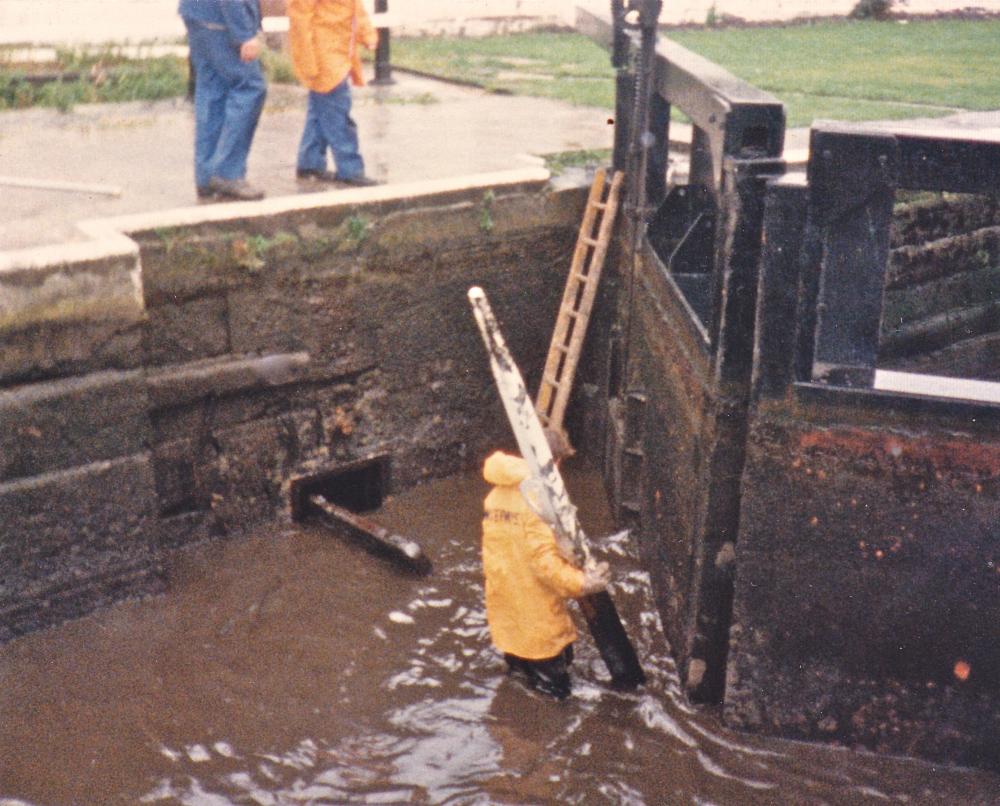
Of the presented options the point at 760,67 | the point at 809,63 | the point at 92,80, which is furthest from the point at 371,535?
the point at 809,63

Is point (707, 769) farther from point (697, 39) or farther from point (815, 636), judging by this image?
point (697, 39)

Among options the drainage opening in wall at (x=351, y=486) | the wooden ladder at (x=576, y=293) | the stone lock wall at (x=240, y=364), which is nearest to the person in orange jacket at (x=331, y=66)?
the stone lock wall at (x=240, y=364)

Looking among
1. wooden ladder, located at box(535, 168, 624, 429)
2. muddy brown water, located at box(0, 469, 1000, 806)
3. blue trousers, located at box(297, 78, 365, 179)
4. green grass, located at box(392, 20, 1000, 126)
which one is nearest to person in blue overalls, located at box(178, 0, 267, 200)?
blue trousers, located at box(297, 78, 365, 179)

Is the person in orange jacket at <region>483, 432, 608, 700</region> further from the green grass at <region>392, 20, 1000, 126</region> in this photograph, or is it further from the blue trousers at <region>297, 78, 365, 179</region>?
the green grass at <region>392, 20, 1000, 126</region>

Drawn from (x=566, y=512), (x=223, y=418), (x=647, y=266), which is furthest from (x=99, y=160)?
(x=566, y=512)

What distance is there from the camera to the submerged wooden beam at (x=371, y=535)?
22.4 feet

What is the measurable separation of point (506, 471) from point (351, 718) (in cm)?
141

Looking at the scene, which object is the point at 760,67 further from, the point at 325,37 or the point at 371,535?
the point at 371,535

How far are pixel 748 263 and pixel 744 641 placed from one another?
5.41 ft

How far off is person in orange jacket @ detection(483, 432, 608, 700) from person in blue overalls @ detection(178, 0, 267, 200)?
110 inches

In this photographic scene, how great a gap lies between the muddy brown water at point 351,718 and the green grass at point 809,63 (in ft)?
19.2

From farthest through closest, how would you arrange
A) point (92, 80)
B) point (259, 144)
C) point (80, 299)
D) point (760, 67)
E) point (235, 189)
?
point (760, 67)
point (92, 80)
point (259, 144)
point (235, 189)
point (80, 299)

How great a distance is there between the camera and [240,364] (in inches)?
267

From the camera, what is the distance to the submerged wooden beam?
682 centimetres
